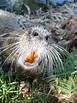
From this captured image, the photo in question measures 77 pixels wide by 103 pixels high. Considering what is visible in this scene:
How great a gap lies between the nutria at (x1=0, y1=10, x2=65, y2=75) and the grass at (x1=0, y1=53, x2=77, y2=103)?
0.33 ft

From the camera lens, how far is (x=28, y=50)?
317 cm

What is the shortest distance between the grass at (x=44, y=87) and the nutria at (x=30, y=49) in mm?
101

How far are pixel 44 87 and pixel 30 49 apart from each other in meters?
0.55

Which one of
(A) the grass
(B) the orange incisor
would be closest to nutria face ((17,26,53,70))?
(B) the orange incisor

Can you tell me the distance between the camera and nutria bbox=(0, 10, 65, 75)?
10.2ft

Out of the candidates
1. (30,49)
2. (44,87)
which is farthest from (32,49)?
(44,87)

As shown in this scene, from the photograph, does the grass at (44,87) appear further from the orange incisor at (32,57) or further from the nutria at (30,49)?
the orange incisor at (32,57)

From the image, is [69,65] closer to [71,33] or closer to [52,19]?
[71,33]

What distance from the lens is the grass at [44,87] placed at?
11.0 feet

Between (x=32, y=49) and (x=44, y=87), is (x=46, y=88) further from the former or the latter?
(x=32, y=49)

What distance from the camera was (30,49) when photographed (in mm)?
3137

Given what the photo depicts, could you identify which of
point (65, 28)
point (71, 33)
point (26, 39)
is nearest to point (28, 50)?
point (26, 39)

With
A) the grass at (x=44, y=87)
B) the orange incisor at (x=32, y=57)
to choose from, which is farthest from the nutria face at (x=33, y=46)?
the grass at (x=44, y=87)

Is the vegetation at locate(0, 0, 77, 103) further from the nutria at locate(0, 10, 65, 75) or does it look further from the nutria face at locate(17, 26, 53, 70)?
the nutria face at locate(17, 26, 53, 70)
